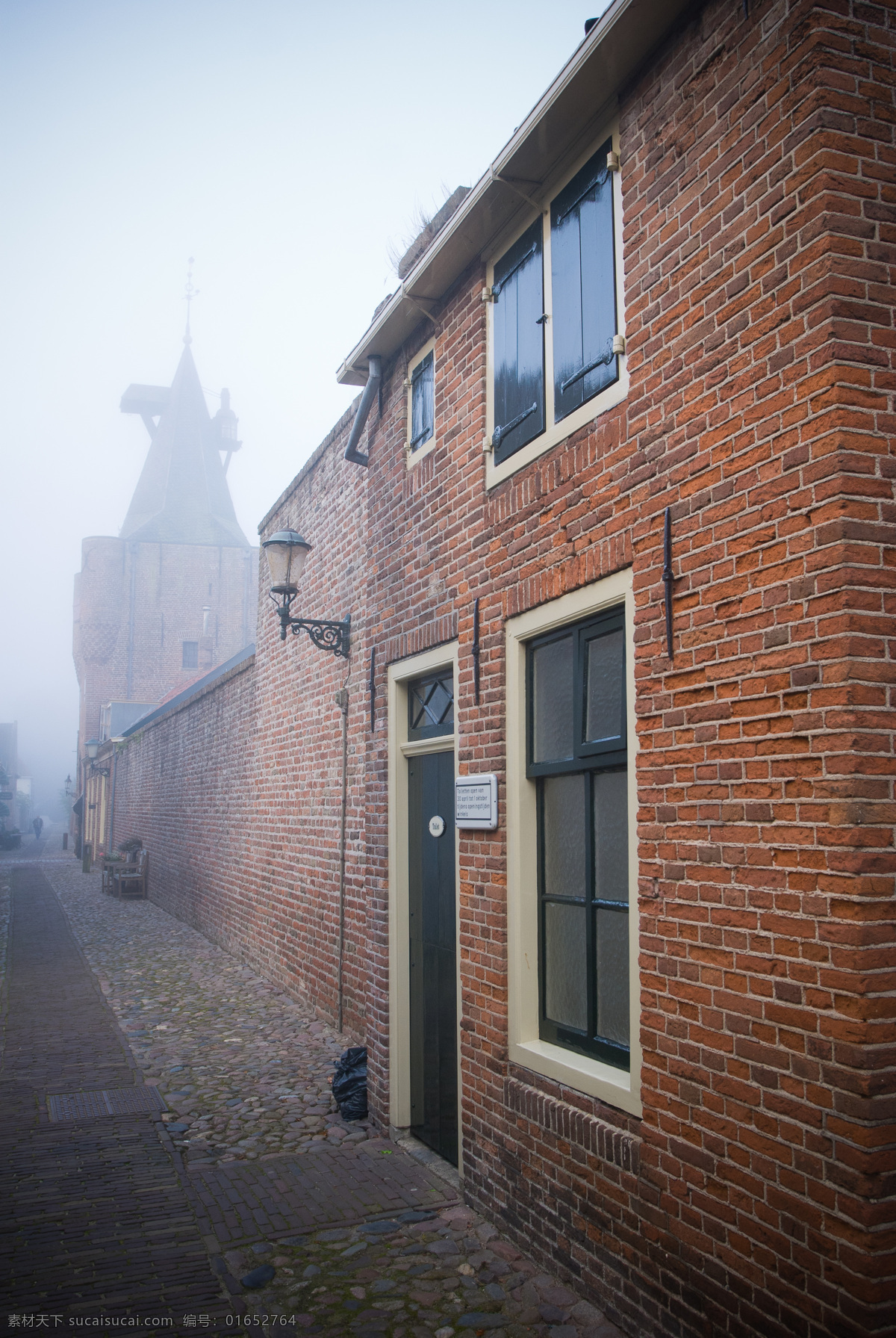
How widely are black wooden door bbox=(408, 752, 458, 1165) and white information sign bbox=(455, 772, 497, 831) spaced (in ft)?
1.34

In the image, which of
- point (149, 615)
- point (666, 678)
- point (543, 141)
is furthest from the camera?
point (149, 615)

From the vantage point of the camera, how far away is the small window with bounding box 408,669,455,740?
552cm

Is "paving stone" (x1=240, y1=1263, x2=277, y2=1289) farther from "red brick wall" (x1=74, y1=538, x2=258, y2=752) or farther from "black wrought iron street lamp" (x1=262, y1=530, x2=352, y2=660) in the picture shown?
"red brick wall" (x1=74, y1=538, x2=258, y2=752)

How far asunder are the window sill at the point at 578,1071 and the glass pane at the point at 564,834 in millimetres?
662

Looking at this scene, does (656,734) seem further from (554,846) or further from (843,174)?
(843,174)

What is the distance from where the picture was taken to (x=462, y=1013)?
4883 millimetres

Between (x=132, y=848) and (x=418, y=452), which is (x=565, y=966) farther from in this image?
(x=132, y=848)

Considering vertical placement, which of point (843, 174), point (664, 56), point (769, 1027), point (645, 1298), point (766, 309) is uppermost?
point (664, 56)

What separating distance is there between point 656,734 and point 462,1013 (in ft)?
7.56

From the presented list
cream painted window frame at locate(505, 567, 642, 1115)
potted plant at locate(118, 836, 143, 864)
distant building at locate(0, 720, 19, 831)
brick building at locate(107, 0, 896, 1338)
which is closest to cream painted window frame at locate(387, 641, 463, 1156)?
brick building at locate(107, 0, 896, 1338)

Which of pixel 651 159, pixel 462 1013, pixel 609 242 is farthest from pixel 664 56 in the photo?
pixel 462 1013

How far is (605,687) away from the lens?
3.86 meters

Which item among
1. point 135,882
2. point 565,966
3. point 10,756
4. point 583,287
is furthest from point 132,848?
point 10,756

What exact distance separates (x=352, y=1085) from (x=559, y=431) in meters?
4.39
